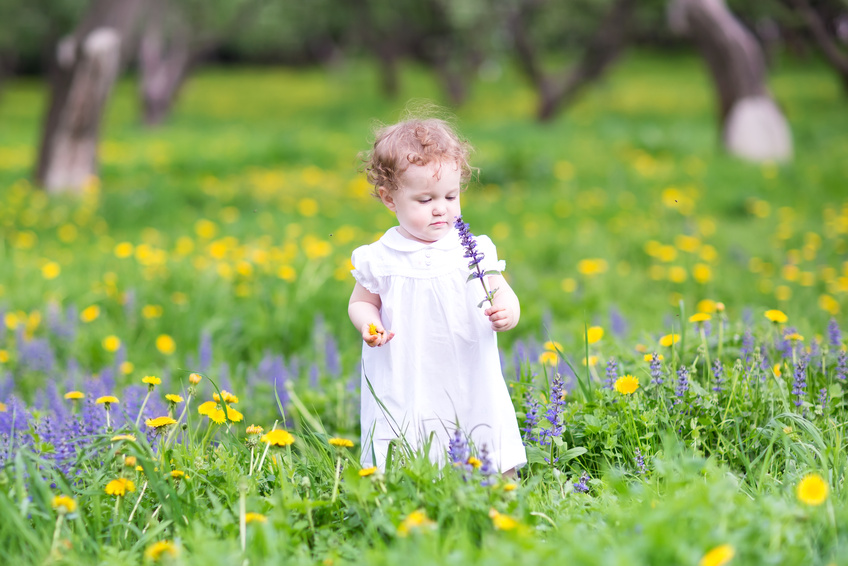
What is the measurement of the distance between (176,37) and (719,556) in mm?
21464

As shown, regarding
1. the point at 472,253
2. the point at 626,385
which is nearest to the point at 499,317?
the point at 472,253

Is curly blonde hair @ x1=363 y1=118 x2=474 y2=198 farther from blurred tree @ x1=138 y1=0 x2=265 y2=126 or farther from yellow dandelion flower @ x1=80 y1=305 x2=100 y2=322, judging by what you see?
blurred tree @ x1=138 y1=0 x2=265 y2=126

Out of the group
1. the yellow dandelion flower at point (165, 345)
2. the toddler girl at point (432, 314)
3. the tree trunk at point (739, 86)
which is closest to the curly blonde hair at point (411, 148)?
the toddler girl at point (432, 314)

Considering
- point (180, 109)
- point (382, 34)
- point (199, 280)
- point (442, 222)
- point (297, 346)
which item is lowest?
point (297, 346)

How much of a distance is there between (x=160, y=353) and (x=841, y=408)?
3.00 meters

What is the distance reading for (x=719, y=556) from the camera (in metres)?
1.33

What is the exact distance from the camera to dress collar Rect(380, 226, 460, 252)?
7.13 ft

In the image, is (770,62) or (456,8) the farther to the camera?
(770,62)

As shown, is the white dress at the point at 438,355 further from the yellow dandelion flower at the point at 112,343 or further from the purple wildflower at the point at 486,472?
the yellow dandelion flower at the point at 112,343

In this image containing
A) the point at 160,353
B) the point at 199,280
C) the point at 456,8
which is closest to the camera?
the point at 160,353

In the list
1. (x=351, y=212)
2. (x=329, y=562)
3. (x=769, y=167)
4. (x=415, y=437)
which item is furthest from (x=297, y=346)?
(x=769, y=167)

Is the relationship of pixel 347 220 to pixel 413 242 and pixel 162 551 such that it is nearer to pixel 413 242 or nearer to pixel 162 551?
pixel 413 242

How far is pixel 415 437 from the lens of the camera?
2174mm

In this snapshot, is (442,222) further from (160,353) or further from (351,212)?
(351,212)
